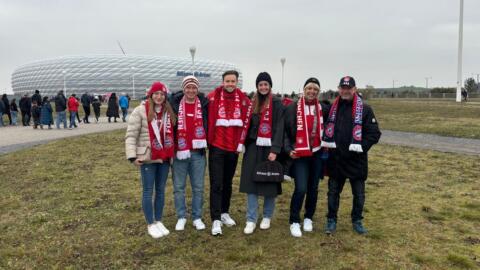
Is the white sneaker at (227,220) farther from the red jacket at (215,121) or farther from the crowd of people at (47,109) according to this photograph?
the crowd of people at (47,109)

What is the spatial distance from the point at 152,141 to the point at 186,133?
1.34 ft

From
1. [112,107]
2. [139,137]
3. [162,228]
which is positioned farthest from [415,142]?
[112,107]

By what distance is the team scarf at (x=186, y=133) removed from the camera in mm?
4578

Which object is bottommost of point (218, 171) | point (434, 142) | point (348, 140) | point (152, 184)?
point (434, 142)

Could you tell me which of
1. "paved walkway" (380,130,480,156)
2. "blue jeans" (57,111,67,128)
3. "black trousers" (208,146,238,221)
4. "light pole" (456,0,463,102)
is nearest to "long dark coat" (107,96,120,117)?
"blue jeans" (57,111,67,128)

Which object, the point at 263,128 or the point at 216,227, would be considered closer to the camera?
the point at 263,128

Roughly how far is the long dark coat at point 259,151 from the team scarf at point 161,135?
0.92 m

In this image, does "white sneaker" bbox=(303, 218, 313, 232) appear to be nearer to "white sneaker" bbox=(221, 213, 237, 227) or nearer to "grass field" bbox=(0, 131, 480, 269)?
"grass field" bbox=(0, 131, 480, 269)

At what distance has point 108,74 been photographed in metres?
90.7

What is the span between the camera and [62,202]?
610cm

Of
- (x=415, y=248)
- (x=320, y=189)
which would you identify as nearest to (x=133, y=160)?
(x=415, y=248)

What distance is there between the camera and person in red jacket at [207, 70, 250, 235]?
4.65 meters

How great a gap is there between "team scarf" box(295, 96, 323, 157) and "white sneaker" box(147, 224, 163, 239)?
1.88 metres

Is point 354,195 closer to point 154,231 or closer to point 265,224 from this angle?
point 265,224
